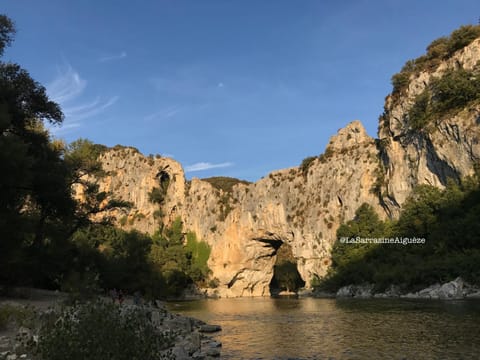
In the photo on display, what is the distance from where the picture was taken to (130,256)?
119 feet

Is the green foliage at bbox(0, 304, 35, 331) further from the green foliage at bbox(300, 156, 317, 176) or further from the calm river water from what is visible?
the green foliage at bbox(300, 156, 317, 176)

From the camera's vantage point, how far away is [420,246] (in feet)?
160

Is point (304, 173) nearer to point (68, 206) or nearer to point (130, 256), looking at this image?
point (130, 256)

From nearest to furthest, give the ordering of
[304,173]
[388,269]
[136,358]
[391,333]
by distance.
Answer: [136,358] < [391,333] < [388,269] < [304,173]

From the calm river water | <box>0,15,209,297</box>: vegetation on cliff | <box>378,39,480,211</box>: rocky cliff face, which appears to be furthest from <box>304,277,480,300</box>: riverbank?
<box>0,15,209,297</box>: vegetation on cliff

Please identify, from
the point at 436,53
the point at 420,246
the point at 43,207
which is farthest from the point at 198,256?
the point at 43,207

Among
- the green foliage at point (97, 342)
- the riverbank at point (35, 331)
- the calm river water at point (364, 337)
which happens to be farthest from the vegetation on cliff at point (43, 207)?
the green foliage at point (97, 342)

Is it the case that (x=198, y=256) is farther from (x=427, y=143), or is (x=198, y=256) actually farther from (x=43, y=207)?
(x=43, y=207)

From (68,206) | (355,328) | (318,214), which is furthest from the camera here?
(318,214)

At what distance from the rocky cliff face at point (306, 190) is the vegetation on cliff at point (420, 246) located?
305 cm

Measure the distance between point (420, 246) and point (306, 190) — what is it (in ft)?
91.7

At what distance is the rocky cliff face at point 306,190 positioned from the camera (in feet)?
172

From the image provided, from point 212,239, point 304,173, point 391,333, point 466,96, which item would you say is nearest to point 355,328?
point 391,333

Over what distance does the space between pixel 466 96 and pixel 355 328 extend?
39206 millimetres
